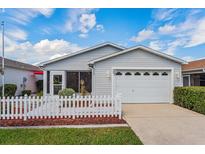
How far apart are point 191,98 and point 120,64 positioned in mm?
5147

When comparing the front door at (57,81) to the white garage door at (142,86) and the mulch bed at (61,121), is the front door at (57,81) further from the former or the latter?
the mulch bed at (61,121)

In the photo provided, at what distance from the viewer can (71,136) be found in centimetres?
643

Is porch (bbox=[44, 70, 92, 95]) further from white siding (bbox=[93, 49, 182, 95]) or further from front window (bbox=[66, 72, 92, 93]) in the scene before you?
white siding (bbox=[93, 49, 182, 95])

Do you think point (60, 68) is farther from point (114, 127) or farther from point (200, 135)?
point (200, 135)

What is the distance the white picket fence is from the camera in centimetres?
873

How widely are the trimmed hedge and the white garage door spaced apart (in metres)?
1.02

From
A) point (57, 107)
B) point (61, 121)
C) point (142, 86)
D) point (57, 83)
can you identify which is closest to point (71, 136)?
point (61, 121)

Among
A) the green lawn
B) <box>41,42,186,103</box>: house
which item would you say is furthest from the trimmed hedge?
the green lawn

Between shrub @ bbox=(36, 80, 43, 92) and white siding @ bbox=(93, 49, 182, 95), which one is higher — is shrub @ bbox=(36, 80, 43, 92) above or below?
below

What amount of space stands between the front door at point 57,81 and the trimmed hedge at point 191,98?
8.93 m

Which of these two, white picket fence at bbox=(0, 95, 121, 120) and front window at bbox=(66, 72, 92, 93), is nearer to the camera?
white picket fence at bbox=(0, 95, 121, 120)

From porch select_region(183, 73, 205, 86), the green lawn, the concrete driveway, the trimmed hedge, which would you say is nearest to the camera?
the green lawn

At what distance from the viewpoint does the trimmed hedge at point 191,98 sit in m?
10.2

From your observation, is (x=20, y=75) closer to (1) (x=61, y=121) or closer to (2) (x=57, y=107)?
(2) (x=57, y=107)
